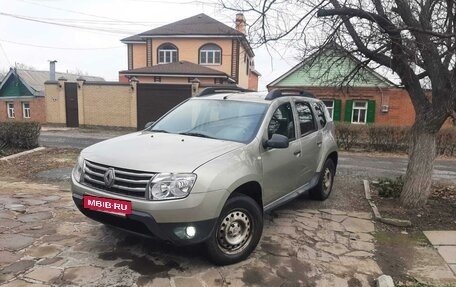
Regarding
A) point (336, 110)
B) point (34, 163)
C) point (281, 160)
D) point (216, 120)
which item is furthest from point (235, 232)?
point (336, 110)

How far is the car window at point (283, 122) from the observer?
4.80m

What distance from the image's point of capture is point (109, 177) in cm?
364

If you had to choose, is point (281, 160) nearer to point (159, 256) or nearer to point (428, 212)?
point (159, 256)

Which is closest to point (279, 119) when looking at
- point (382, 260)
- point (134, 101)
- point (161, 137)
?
point (161, 137)

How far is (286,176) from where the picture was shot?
16.1 feet

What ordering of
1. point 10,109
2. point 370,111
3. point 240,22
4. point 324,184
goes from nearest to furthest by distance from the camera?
point 240,22 < point 324,184 < point 370,111 < point 10,109

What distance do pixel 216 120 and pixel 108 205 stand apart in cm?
181

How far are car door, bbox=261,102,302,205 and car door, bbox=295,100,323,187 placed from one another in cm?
16

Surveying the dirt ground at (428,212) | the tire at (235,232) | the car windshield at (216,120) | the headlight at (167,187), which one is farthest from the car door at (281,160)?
the dirt ground at (428,212)

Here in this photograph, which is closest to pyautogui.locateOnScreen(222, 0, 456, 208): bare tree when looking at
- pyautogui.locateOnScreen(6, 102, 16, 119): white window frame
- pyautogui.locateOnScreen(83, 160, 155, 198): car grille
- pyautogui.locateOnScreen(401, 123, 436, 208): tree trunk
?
pyautogui.locateOnScreen(401, 123, 436, 208): tree trunk

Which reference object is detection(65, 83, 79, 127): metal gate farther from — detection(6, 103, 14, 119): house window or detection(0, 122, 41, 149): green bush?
detection(0, 122, 41, 149): green bush

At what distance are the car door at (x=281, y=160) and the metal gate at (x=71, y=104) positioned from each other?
72.8ft

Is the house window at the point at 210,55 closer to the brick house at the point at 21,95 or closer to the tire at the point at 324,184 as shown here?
the brick house at the point at 21,95

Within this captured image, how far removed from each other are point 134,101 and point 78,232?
63.5 ft
